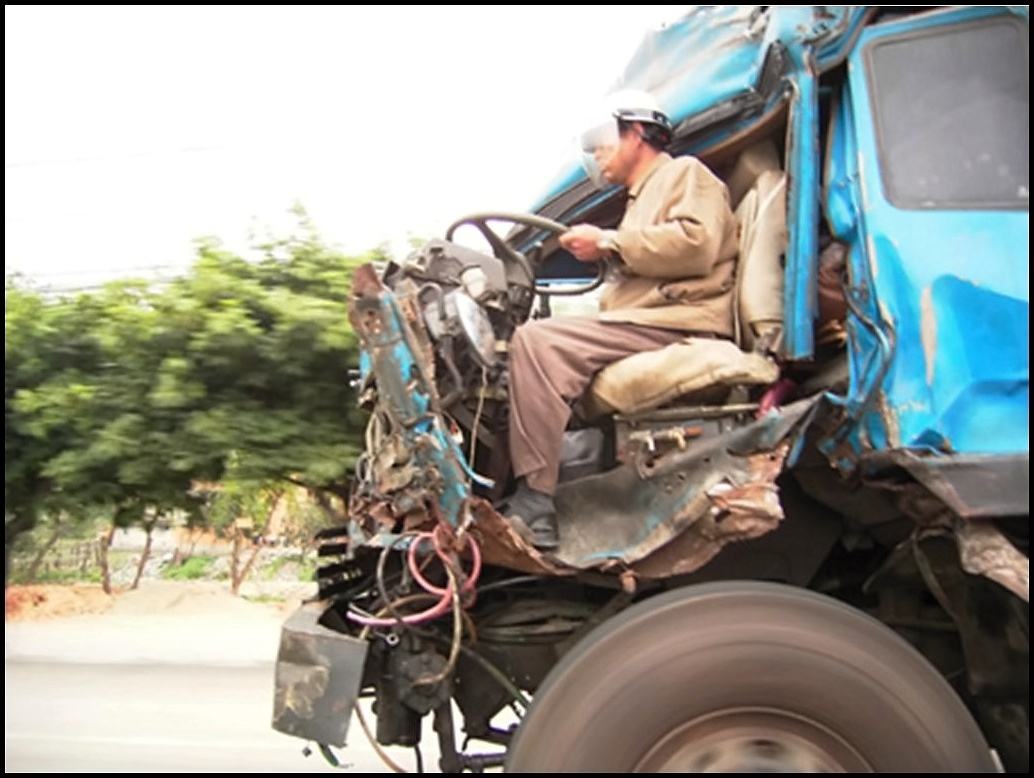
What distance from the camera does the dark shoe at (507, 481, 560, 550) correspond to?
9.40 ft

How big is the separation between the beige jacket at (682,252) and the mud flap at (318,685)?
128 centimetres

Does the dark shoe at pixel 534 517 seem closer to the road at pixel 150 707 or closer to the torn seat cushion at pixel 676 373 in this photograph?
the torn seat cushion at pixel 676 373

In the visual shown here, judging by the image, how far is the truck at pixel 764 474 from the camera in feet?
8.07

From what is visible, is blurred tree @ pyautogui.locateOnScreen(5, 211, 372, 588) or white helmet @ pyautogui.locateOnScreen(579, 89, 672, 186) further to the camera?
blurred tree @ pyautogui.locateOnScreen(5, 211, 372, 588)

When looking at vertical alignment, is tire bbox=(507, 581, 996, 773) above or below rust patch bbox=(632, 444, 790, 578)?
below

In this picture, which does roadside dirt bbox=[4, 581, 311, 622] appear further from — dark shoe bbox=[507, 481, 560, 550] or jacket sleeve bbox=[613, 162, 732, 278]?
jacket sleeve bbox=[613, 162, 732, 278]

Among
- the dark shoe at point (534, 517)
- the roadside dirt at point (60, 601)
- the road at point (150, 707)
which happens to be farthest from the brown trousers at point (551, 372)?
the roadside dirt at point (60, 601)

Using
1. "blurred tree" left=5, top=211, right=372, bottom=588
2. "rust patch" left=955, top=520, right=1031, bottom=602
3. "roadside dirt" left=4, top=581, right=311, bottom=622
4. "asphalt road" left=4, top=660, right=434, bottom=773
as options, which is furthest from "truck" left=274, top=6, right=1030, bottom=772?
"roadside dirt" left=4, top=581, right=311, bottom=622

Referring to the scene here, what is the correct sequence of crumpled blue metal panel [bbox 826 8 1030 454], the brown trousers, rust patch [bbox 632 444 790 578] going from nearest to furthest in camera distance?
crumpled blue metal panel [bbox 826 8 1030 454]
rust patch [bbox 632 444 790 578]
the brown trousers

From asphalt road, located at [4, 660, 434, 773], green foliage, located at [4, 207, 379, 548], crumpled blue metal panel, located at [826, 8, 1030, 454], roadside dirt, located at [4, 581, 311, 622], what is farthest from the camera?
roadside dirt, located at [4, 581, 311, 622]

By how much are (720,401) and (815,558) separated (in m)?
0.75

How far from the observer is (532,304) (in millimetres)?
3760

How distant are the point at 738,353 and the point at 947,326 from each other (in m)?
0.59

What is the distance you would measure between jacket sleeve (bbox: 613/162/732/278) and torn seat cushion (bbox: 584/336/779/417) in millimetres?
267
